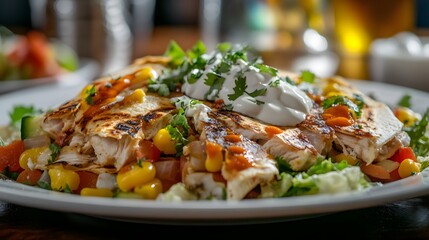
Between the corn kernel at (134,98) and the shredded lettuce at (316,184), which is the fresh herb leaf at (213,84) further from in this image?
the shredded lettuce at (316,184)

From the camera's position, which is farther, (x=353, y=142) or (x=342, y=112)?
(x=342, y=112)

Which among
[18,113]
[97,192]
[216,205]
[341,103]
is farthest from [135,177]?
[18,113]

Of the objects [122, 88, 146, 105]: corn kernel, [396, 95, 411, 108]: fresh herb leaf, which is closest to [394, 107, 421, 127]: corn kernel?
[396, 95, 411, 108]: fresh herb leaf

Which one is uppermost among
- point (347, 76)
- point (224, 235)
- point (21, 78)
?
point (224, 235)

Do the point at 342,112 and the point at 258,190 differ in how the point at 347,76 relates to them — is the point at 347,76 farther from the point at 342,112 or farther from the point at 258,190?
the point at 258,190

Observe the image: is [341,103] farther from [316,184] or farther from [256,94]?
[316,184]

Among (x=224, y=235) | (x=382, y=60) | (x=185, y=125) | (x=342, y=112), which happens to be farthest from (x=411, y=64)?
(x=224, y=235)

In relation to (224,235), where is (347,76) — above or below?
below
